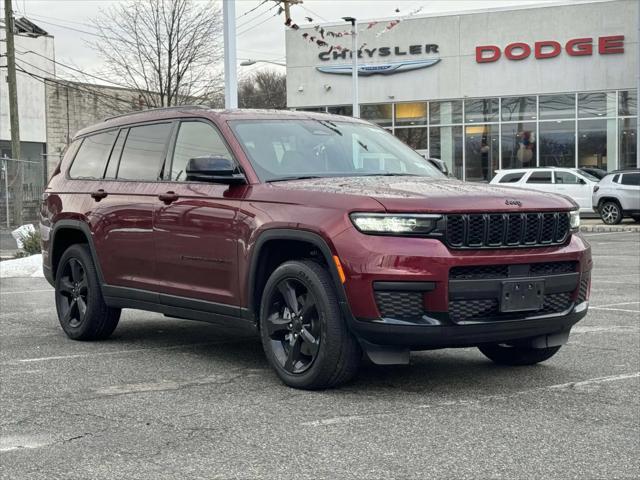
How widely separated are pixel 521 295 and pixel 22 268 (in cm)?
1238

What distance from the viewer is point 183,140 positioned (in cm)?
743

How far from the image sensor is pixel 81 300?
8391 mm

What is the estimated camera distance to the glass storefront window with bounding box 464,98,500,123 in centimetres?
3972

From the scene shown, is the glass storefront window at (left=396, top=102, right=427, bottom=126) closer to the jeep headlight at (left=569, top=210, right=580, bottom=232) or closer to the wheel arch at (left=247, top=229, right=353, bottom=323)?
the jeep headlight at (left=569, top=210, right=580, bottom=232)

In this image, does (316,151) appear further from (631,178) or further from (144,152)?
(631,178)

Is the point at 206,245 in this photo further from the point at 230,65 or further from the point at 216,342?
the point at 230,65

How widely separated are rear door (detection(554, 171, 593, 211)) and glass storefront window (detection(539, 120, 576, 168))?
26.0 ft

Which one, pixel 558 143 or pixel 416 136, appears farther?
pixel 416 136

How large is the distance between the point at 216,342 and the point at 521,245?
3.15 meters

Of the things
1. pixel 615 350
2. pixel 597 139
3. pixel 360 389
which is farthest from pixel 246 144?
pixel 597 139

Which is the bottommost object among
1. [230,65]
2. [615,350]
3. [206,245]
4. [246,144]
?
[615,350]

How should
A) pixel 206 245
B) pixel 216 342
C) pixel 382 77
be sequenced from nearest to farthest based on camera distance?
1. pixel 206 245
2. pixel 216 342
3. pixel 382 77

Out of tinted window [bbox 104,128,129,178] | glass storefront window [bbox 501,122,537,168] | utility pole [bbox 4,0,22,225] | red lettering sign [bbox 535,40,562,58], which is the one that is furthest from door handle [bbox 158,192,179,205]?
glass storefront window [bbox 501,122,537,168]

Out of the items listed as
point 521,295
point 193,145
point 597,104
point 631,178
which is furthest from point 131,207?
point 597,104
